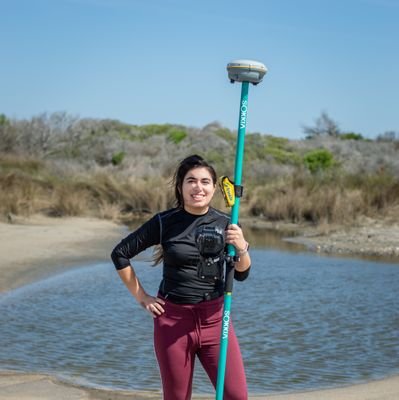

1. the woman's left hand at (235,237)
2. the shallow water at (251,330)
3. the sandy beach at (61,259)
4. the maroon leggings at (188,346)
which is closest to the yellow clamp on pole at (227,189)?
the woman's left hand at (235,237)

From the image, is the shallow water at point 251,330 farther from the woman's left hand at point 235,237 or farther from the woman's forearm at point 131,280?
the woman's left hand at point 235,237

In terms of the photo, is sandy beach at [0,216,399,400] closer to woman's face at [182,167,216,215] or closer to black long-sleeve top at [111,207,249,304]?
black long-sleeve top at [111,207,249,304]

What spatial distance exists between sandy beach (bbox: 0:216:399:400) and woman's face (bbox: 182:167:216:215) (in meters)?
2.43

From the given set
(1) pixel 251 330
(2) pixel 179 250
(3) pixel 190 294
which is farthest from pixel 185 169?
(1) pixel 251 330

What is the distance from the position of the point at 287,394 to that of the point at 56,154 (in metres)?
37.0

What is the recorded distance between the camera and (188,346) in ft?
13.4

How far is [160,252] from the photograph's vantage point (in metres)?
4.22

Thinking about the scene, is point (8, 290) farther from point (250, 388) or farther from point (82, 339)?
point (250, 388)

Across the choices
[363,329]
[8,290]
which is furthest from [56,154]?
[363,329]

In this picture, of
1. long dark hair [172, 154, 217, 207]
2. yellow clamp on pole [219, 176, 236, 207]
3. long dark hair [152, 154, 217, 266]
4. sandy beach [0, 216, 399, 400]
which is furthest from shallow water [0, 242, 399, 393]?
yellow clamp on pole [219, 176, 236, 207]

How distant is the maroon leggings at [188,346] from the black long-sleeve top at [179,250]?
7cm

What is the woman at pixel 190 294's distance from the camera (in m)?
4.05

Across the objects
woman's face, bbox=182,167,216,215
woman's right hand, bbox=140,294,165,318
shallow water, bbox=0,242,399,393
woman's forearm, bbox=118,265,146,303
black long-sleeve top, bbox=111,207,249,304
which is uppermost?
woman's face, bbox=182,167,216,215

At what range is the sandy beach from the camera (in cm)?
613
